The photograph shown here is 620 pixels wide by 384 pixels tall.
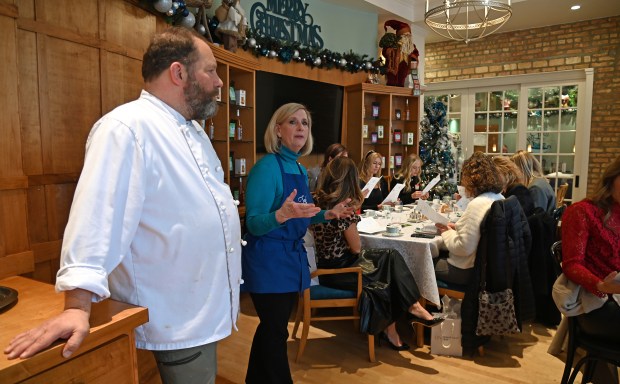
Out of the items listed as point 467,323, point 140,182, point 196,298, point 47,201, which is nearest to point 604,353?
point 467,323

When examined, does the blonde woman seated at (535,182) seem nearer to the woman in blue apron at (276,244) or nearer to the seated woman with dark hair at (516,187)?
the seated woman with dark hair at (516,187)

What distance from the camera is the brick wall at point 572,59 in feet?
21.0

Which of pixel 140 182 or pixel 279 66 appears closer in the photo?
pixel 140 182

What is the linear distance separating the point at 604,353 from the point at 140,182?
2.18 m

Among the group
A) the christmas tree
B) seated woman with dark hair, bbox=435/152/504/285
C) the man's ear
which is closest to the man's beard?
the man's ear

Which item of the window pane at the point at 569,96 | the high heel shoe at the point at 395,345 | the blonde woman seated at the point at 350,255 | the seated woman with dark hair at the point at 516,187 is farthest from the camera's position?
the window pane at the point at 569,96

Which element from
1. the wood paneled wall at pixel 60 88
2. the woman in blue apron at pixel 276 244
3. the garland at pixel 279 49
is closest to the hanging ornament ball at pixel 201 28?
the garland at pixel 279 49

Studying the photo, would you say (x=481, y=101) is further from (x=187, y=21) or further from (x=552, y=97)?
(x=187, y=21)

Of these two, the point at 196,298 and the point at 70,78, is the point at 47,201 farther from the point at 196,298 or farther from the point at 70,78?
the point at 196,298

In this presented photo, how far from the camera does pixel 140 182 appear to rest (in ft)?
3.63

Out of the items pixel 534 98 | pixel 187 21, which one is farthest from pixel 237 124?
pixel 534 98

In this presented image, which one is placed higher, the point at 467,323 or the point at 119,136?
the point at 119,136

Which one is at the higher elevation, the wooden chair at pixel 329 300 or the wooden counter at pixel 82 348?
the wooden counter at pixel 82 348

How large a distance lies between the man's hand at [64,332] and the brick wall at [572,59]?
7.46 m
